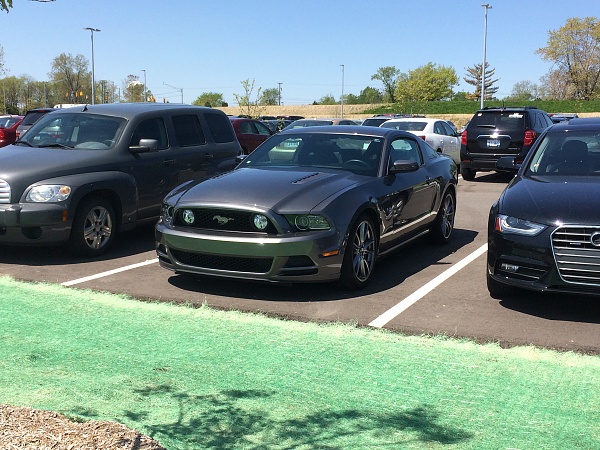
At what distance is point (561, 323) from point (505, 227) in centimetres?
86

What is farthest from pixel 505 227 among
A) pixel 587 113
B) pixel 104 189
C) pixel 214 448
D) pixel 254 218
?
pixel 587 113

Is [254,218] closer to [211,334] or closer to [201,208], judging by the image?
[201,208]

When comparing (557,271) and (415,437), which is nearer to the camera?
(415,437)

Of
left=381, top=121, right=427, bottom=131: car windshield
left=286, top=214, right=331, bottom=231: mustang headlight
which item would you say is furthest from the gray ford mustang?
left=381, top=121, right=427, bottom=131: car windshield

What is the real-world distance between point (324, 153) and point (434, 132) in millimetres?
11972

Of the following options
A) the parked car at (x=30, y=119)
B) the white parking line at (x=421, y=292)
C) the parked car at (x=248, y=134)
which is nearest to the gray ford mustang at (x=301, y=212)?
the white parking line at (x=421, y=292)

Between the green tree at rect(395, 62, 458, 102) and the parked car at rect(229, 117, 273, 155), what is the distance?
9423cm

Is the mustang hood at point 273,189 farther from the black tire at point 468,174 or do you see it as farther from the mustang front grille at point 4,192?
the black tire at point 468,174

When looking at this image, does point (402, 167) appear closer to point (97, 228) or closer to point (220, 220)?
point (220, 220)

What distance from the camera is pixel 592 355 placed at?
15.7 feet

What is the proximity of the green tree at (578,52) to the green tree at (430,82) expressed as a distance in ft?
103

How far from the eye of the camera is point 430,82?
398 ft

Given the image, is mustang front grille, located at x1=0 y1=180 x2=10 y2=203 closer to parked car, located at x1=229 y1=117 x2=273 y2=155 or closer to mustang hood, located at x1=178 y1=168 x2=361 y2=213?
mustang hood, located at x1=178 y1=168 x2=361 y2=213

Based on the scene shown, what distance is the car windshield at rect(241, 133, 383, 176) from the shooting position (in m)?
7.34
